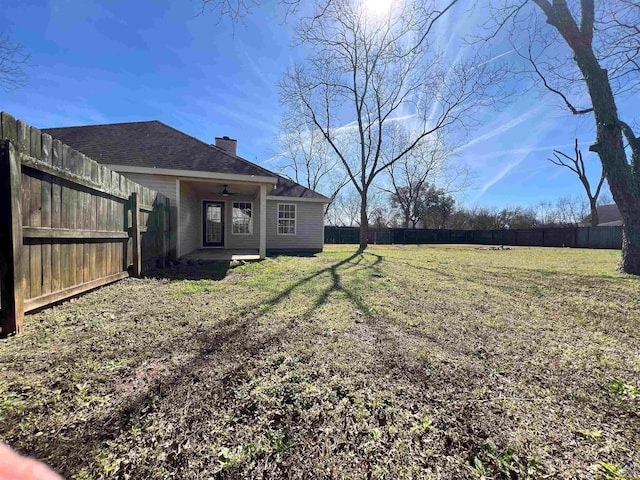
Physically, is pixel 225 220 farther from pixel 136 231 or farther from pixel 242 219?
pixel 136 231

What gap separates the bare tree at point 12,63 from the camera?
25.4 ft

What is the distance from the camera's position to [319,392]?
169 cm

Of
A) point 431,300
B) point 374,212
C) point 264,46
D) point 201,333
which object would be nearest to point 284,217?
point 264,46

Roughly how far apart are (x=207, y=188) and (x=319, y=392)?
9493mm

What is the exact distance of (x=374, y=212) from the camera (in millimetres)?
37188

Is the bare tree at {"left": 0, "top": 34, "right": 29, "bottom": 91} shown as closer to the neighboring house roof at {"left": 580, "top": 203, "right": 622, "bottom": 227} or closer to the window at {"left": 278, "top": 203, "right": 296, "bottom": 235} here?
the window at {"left": 278, "top": 203, "right": 296, "bottom": 235}

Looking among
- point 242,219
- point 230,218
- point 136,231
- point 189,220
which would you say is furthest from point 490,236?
point 136,231

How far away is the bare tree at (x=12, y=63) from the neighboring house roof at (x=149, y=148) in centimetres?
142

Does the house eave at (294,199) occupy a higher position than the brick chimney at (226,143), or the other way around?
the brick chimney at (226,143)

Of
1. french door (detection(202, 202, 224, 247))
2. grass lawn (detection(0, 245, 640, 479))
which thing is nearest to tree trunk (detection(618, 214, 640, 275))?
grass lawn (detection(0, 245, 640, 479))

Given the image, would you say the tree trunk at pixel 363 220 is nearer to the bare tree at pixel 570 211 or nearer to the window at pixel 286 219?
the window at pixel 286 219

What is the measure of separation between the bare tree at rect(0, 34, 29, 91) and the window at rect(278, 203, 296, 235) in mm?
8761

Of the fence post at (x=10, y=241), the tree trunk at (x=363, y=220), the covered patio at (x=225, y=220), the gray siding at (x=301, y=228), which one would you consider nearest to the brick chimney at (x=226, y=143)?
the covered patio at (x=225, y=220)

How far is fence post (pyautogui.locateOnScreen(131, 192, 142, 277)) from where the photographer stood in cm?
478
